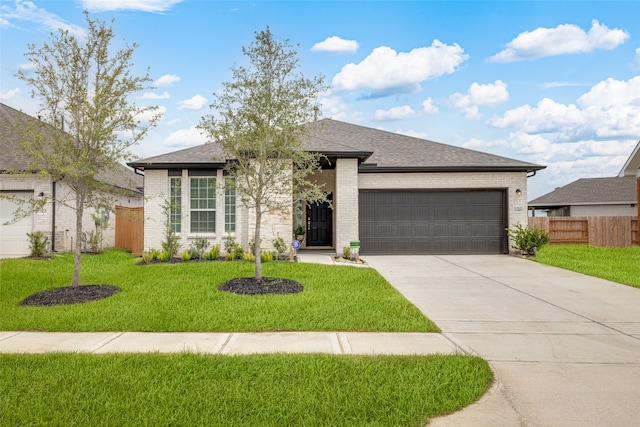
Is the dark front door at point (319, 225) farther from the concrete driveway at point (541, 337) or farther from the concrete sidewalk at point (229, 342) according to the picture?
the concrete sidewalk at point (229, 342)

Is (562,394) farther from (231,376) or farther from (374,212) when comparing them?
(374,212)

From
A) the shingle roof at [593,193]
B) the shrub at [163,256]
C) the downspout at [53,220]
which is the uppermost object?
the shingle roof at [593,193]

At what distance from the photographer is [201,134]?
30.6 feet

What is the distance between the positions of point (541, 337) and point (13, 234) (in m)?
17.1

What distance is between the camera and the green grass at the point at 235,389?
3340 millimetres

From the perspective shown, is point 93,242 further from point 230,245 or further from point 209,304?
point 209,304

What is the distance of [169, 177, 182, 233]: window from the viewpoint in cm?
1441

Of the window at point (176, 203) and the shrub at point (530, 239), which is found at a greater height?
the window at point (176, 203)

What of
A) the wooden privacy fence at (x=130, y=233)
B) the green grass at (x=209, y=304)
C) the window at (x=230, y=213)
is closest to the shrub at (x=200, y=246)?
the window at (x=230, y=213)

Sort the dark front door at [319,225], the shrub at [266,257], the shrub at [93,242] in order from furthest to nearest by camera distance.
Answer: the dark front door at [319,225] < the shrub at [93,242] < the shrub at [266,257]

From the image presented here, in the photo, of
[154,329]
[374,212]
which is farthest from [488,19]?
[154,329]

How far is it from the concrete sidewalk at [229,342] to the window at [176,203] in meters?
8.66

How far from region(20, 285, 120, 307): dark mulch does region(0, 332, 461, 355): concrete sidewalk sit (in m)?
1.84

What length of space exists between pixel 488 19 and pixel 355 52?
13.8 ft
